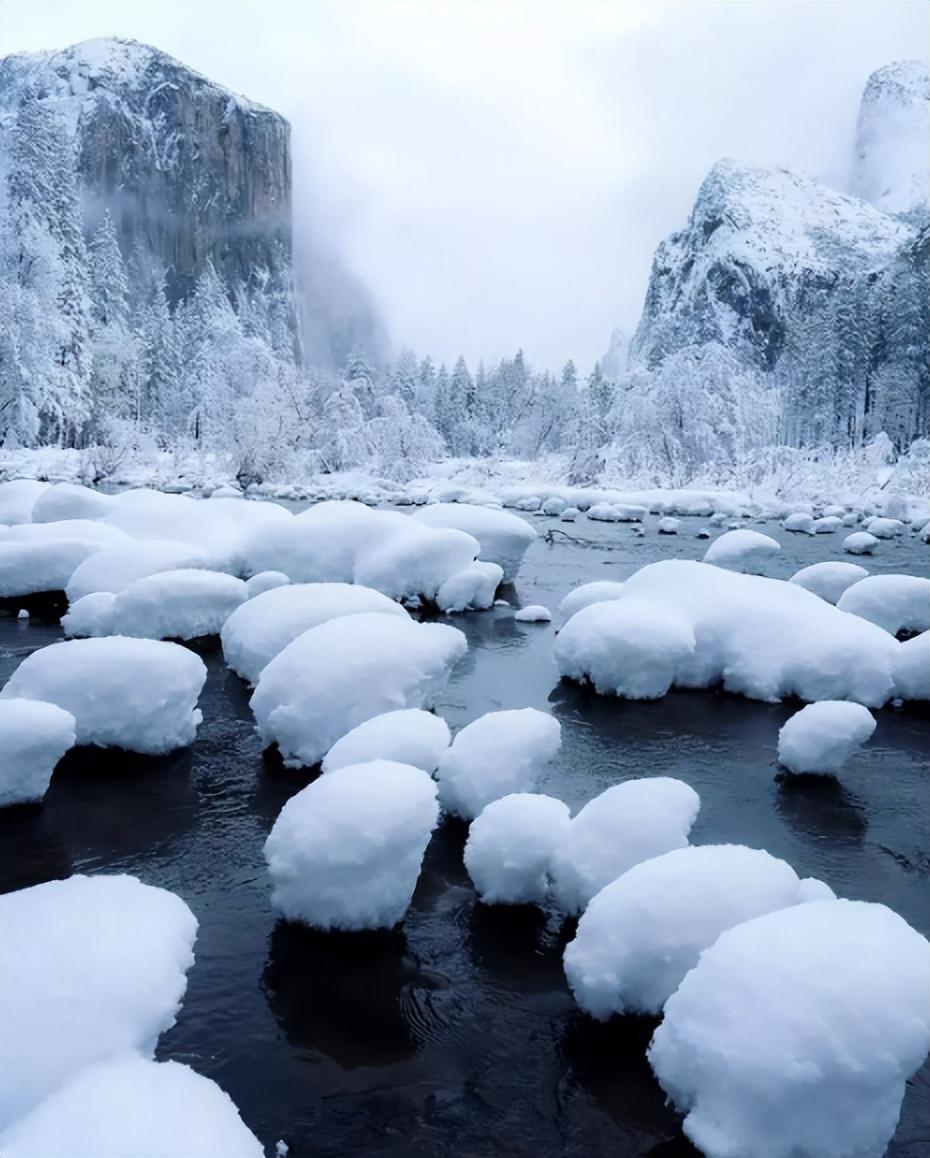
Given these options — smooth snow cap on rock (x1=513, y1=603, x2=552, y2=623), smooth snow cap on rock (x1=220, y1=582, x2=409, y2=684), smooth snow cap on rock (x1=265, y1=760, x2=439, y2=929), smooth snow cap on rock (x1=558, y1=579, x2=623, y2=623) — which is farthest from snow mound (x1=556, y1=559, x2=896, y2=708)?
smooth snow cap on rock (x1=265, y1=760, x2=439, y2=929)

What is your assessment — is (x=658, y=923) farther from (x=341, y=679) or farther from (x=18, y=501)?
(x=18, y=501)

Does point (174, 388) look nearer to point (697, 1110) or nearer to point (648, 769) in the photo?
point (648, 769)

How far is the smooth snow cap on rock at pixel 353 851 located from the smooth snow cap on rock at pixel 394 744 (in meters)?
0.93

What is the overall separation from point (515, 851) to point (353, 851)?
35.2 inches

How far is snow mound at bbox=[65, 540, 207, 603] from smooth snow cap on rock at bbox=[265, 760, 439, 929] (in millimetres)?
6758

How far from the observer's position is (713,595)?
29.9 ft

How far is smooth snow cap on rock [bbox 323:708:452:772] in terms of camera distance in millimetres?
5355

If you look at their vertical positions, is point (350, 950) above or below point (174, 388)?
below

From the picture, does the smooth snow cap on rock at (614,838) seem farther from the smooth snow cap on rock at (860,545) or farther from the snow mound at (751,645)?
the smooth snow cap on rock at (860,545)

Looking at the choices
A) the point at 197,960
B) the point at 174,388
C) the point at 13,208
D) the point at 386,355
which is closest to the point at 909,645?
the point at 197,960

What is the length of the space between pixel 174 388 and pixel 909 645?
48.2 metres

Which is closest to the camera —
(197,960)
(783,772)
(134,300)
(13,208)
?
(197,960)

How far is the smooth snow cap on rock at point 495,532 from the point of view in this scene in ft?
44.4

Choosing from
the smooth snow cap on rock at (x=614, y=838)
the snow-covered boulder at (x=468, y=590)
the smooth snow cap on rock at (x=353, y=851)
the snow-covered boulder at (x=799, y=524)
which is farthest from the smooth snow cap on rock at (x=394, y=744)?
the snow-covered boulder at (x=799, y=524)
